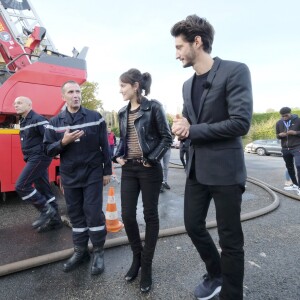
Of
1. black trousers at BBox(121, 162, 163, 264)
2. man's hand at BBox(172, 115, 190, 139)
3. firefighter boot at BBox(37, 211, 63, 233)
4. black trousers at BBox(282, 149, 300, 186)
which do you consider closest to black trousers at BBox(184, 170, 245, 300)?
man's hand at BBox(172, 115, 190, 139)

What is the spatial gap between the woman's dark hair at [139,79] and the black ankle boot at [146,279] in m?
1.59

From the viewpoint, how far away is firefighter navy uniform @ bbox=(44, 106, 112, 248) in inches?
111

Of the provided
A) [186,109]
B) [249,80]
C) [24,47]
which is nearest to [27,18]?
[24,47]

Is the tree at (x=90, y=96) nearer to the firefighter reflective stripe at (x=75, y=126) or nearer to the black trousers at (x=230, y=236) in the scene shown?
the firefighter reflective stripe at (x=75, y=126)

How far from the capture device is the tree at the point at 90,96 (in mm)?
24375

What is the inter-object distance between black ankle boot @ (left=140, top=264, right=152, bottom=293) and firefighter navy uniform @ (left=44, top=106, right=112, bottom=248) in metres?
0.65

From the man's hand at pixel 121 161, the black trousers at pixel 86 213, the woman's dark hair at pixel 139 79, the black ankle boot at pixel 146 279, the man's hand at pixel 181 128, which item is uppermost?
the woman's dark hair at pixel 139 79

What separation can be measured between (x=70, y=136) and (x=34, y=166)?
1.49 metres

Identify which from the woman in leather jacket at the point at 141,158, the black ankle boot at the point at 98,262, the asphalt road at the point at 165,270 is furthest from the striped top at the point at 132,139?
the asphalt road at the point at 165,270

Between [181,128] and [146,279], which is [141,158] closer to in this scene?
[181,128]

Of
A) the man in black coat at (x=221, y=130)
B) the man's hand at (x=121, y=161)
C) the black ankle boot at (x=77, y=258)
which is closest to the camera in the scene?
the man in black coat at (x=221, y=130)

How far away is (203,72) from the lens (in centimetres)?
205

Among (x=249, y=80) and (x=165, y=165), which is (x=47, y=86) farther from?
(x=249, y=80)

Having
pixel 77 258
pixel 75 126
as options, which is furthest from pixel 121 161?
pixel 77 258
